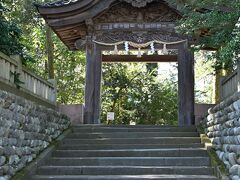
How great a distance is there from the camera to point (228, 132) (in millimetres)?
7301

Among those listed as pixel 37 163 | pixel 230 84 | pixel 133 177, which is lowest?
pixel 133 177

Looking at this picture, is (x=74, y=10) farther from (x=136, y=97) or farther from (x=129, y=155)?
(x=136, y=97)

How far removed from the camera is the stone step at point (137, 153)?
893 cm

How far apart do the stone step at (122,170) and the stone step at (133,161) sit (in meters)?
0.32

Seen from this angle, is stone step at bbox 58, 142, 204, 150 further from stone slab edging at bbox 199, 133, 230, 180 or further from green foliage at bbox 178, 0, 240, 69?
green foliage at bbox 178, 0, 240, 69

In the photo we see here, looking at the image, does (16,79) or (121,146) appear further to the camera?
(121,146)

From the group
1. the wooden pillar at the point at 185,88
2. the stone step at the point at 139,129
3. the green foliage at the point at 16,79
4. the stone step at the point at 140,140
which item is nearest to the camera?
the green foliage at the point at 16,79

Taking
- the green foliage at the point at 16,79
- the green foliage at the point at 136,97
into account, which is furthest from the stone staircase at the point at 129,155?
the green foliage at the point at 136,97

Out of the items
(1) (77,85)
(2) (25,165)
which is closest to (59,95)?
(1) (77,85)

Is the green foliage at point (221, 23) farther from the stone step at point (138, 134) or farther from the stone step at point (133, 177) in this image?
the stone step at point (138, 134)

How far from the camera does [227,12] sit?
7.59m

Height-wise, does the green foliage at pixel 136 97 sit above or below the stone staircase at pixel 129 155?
above

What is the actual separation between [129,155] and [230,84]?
2827 millimetres

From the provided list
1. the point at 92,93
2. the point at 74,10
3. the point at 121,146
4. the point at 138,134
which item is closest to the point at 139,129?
the point at 138,134
